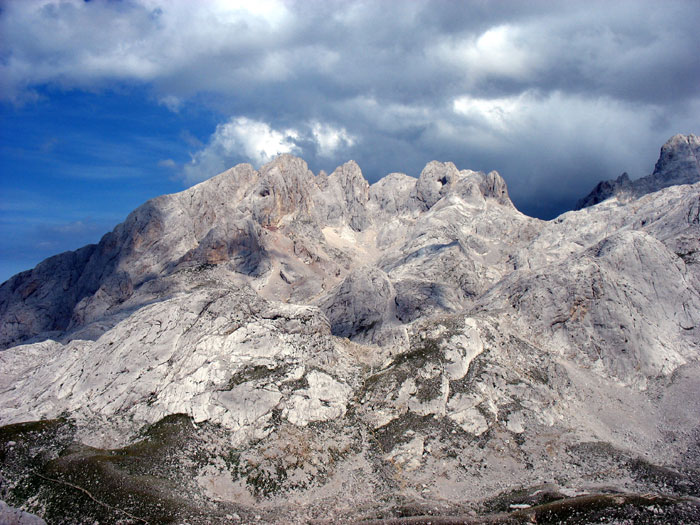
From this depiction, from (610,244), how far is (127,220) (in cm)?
13254

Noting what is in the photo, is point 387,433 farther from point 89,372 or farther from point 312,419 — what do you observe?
point 89,372

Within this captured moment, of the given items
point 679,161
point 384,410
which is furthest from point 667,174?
point 384,410

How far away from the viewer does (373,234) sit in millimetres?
197875

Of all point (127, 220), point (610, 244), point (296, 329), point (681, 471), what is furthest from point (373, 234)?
point (681, 471)

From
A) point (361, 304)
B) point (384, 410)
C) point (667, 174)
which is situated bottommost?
point (384, 410)

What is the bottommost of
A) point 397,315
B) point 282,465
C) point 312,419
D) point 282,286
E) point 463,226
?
point 282,465

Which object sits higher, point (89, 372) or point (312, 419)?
point (89, 372)

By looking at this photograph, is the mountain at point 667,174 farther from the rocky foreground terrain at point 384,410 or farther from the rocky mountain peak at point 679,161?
the rocky foreground terrain at point 384,410

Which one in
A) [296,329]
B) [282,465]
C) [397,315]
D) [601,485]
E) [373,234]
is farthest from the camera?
[373,234]

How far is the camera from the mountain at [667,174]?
146250 mm

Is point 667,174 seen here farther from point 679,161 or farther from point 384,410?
point 384,410

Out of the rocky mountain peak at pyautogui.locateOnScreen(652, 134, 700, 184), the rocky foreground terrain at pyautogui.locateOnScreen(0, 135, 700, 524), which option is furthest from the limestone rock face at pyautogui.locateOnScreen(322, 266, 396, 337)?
the rocky mountain peak at pyautogui.locateOnScreen(652, 134, 700, 184)

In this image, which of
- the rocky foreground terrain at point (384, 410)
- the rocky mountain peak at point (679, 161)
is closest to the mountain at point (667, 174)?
the rocky mountain peak at point (679, 161)

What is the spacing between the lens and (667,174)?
14988 cm
